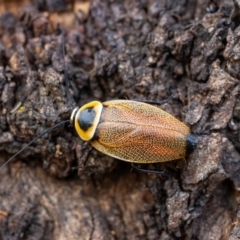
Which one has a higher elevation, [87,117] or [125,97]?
[125,97]

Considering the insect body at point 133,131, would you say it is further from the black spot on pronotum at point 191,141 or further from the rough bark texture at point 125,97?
the rough bark texture at point 125,97

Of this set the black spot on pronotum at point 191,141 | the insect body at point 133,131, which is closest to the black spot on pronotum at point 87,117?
the insect body at point 133,131

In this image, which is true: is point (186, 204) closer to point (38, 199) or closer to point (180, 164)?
point (180, 164)

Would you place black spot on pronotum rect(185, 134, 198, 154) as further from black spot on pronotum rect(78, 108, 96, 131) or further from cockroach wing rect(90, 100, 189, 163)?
black spot on pronotum rect(78, 108, 96, 131)

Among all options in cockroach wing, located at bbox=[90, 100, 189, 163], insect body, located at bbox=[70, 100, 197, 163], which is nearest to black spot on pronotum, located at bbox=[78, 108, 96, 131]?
insect body, located at bbox=[70, 100, 197, 163]

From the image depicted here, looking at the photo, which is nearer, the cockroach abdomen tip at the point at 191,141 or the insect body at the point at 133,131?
the cockroach abdomen tip at the point at 191,141

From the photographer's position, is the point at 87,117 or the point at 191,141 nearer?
the point at 191,141

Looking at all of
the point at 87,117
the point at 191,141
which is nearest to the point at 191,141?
the point at 191,141

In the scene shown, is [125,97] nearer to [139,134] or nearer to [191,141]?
[139,134]
